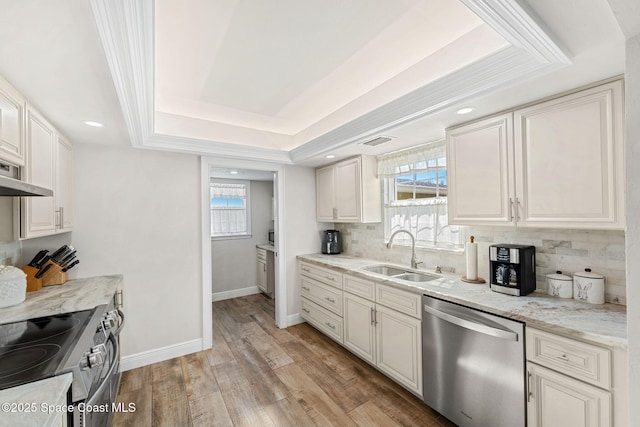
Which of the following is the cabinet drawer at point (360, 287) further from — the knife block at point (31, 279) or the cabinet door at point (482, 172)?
the knife block at point (31, 279)

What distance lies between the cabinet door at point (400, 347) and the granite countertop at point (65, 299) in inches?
82.6

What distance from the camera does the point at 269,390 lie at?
232 centimetres

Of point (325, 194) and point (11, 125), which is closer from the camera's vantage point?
point (11, 125)

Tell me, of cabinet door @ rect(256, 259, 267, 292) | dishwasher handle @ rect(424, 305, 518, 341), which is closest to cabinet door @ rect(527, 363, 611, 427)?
dishwasher handle @ rect(424, 305, 518, 341)

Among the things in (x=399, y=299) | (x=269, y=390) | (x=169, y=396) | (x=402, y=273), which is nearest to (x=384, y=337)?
(x=399, y=299)

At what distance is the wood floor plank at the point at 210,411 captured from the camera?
197cm

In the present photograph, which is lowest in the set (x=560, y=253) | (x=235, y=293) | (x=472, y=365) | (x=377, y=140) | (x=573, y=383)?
(x=235, y=293)

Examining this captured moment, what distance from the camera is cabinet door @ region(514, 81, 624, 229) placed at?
141 centimetres

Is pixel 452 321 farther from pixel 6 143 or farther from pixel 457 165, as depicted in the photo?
pixel 6 143

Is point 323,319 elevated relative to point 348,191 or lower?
lower

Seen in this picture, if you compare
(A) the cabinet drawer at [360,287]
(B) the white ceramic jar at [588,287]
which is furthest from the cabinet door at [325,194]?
(B) the white ceramic jar at [588,287]

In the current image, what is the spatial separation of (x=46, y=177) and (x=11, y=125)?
57 centimetres

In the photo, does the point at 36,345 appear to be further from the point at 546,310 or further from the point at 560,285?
the point at 560,285

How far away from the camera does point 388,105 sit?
2.08 metres
